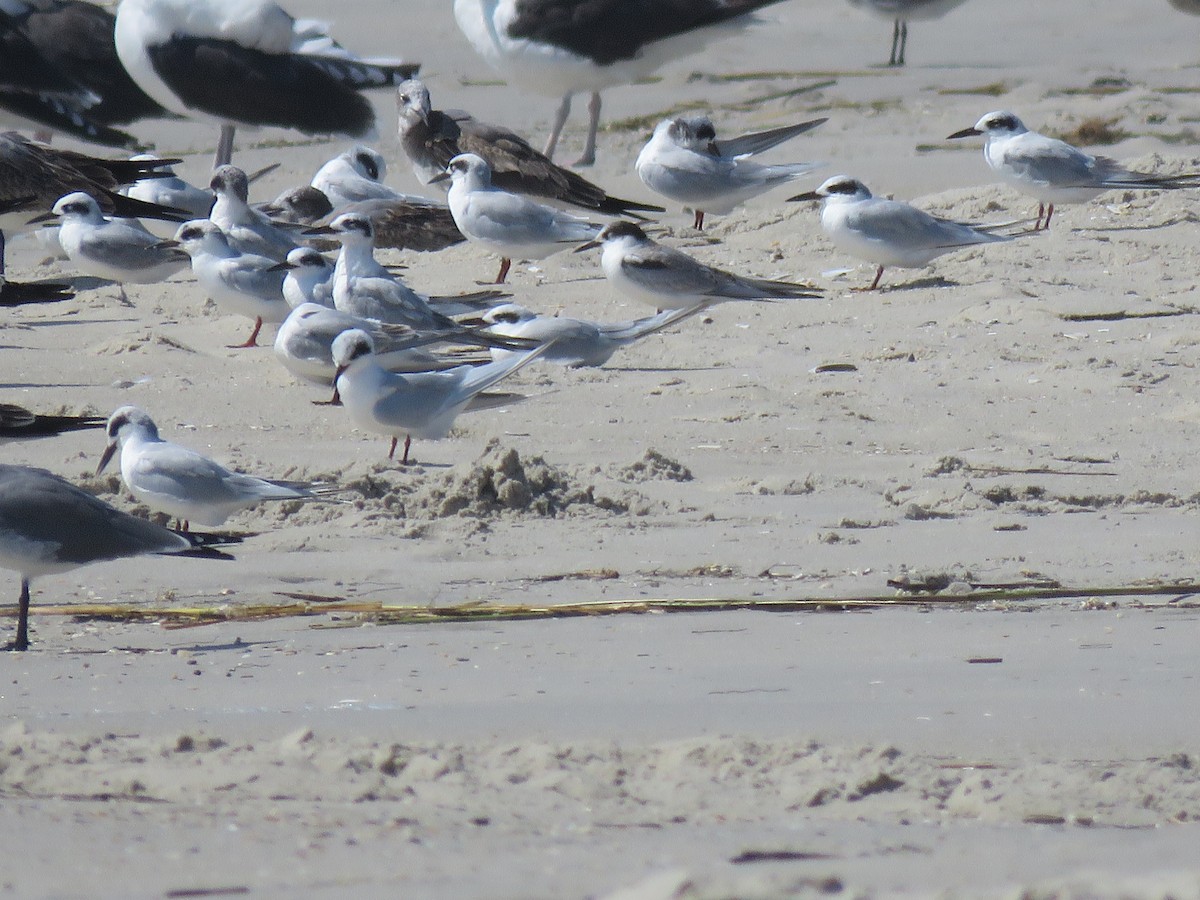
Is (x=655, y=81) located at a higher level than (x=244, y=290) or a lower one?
higher

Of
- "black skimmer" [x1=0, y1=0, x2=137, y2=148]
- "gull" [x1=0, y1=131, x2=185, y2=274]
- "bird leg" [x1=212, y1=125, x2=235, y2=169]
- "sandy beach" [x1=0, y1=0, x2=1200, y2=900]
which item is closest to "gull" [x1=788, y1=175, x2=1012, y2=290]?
"sandy beach" [x1=0, y1=0, x2=1200, y2=900]

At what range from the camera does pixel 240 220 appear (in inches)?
342

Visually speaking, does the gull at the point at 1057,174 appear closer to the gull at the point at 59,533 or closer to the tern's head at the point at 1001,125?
the tern's head at the point at 1001,125

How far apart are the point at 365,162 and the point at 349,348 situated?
15.0 ft

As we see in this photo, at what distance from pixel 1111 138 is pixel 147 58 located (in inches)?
222

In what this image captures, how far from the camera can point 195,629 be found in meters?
4.09

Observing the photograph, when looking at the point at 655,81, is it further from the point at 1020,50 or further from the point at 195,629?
the point at 195,629

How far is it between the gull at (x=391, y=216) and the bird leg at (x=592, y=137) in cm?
177

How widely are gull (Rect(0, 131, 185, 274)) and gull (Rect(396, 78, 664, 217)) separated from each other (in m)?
1.52

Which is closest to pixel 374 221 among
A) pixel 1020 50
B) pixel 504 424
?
pixel 504 424

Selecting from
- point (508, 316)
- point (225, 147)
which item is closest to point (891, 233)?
point (508, 316)

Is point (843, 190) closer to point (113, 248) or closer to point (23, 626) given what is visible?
point (113, 248)

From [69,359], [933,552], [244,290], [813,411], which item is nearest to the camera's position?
[933,552]

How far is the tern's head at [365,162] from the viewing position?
33.4 feet
